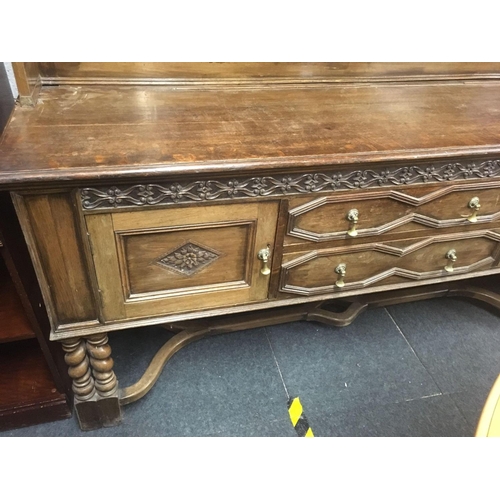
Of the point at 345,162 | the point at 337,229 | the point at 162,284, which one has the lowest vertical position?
the point at 162,284

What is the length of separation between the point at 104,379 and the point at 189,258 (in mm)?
430

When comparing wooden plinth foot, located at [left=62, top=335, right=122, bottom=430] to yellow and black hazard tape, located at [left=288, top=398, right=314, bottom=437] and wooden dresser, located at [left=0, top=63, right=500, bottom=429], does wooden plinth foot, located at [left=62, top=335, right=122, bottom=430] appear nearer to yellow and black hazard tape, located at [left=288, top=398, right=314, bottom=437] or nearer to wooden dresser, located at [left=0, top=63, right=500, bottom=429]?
wooden dresser, located at [left=0, top=63, right=500, bottom=429]

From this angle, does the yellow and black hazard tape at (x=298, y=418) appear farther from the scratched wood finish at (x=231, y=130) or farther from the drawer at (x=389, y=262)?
the scratched wood finish at (x=231, y=130)

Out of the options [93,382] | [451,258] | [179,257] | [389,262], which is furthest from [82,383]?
[451,258]

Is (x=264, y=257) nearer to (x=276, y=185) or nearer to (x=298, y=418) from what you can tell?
(x=276, y=185)

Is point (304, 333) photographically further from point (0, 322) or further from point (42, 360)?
point (0, 322)

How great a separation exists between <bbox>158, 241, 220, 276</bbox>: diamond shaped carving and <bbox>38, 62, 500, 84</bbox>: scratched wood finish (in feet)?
1.52

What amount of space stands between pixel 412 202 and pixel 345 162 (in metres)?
0.25

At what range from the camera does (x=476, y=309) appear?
173 centimetres

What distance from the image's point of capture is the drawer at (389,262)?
3.66 ft

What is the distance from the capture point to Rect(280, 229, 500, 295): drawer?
112 centimetres

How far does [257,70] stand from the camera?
1.19 meters

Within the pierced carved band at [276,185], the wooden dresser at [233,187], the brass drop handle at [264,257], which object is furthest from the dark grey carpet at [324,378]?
the pierced carved band at [276,185]
